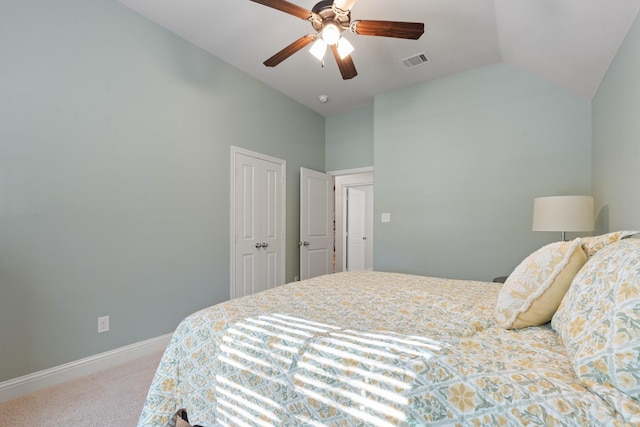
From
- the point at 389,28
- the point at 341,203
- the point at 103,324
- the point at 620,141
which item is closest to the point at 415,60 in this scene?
the point at 389,28

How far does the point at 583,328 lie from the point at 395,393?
590 millimetres

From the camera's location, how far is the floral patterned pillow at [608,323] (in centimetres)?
73

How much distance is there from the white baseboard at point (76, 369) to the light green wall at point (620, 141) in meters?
3.58

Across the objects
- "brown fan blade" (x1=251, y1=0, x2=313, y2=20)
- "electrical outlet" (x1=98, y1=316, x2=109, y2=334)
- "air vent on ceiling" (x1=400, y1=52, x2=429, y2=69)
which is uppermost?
"air vent on ceiling" (x1=400, y1=52, x2=429, y2=69)

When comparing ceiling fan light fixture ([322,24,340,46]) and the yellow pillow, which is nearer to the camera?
the yellow pillow

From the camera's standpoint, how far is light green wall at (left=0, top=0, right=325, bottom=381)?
78.3 inches

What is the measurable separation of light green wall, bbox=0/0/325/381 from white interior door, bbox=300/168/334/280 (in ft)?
4.23

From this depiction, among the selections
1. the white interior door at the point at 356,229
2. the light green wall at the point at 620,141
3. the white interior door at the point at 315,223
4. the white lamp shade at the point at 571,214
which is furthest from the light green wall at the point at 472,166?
the white interior door at the point at 356,229

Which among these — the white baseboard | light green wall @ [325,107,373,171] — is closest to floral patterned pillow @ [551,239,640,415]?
the white baseboard

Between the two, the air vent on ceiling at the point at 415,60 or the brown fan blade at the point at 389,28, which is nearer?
the brown fan blade at the point at 389,28

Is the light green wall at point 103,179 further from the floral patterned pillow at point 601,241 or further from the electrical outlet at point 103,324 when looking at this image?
the floral patterned pillow at point 601,241

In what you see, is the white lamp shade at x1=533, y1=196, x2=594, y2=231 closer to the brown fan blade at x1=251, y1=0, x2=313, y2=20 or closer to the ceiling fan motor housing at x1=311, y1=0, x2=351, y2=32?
the ceiling fan motor housing at x1=311, y1=0, x2=351, y2=32

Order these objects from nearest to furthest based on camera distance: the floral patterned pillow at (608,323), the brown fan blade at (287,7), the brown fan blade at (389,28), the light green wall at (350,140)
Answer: the floral patterned pillow at (608,323) < the brown fan blade at (287,7) < the brown fan blade at (389,28) < the light green wall at (350,140)

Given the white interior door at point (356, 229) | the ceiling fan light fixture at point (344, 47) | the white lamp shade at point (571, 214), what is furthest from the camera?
the white interior door at point (356, 229)
